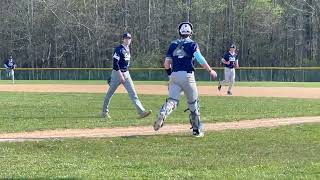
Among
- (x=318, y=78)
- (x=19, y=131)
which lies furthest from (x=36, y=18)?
(x=19, y=131)

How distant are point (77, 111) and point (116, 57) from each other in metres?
3.05

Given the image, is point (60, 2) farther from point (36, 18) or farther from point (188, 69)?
point (188, 69)

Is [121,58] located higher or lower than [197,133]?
higher

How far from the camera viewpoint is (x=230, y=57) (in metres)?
23.8

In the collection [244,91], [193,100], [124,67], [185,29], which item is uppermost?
[185,29]

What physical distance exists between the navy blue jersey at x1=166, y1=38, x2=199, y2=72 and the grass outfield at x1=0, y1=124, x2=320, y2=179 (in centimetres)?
127

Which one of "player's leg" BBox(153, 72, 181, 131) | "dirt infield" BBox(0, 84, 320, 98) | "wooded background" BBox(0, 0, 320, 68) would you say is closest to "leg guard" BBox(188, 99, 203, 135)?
"player's leg" BBox(153, 72, 181, 131)

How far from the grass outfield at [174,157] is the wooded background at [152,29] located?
50.6 metres

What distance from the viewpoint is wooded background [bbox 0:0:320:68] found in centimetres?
6462

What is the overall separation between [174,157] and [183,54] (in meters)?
2.42

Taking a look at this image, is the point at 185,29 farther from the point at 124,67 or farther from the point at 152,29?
the point at 152,29

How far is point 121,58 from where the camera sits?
13664 mm

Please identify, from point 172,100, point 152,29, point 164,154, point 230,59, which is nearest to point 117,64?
point 172,100

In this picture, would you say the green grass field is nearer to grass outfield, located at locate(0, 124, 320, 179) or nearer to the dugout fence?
grass outfield, located at locate(0, 124, 320, 179)
